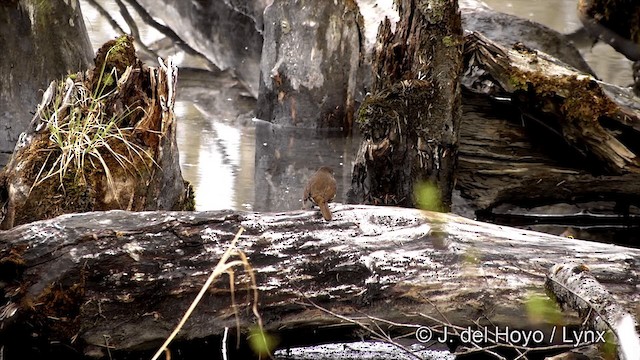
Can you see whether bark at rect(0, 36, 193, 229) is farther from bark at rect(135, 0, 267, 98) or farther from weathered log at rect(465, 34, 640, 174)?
bark at rect(135, 0, 267, 98)

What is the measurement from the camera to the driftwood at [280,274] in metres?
4.34

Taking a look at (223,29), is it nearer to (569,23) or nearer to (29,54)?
(29,54)

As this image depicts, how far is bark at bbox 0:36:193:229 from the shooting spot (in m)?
5.38

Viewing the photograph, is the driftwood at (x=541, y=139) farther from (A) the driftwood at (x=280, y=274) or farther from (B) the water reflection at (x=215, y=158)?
(A) the driftwood at (x=280, y=274)

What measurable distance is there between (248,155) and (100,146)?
11.8ft

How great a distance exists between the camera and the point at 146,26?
47.9 ft

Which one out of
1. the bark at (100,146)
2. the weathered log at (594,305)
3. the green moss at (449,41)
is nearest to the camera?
the weathered log at (594,305)

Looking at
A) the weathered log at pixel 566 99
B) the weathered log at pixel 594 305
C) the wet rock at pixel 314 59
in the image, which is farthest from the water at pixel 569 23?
the weathered log at pixel 594 305

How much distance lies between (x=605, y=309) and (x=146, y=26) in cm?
1221

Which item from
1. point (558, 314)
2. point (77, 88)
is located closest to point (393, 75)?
point (77, 88)

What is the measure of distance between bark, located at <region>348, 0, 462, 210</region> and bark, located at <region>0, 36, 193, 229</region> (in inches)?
56.9

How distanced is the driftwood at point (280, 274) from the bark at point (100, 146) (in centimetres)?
89

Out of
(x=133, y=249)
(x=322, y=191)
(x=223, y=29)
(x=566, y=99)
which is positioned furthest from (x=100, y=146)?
(x=223, y=29)

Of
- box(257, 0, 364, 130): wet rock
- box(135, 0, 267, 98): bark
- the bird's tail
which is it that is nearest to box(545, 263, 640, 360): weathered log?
the bird's tail
